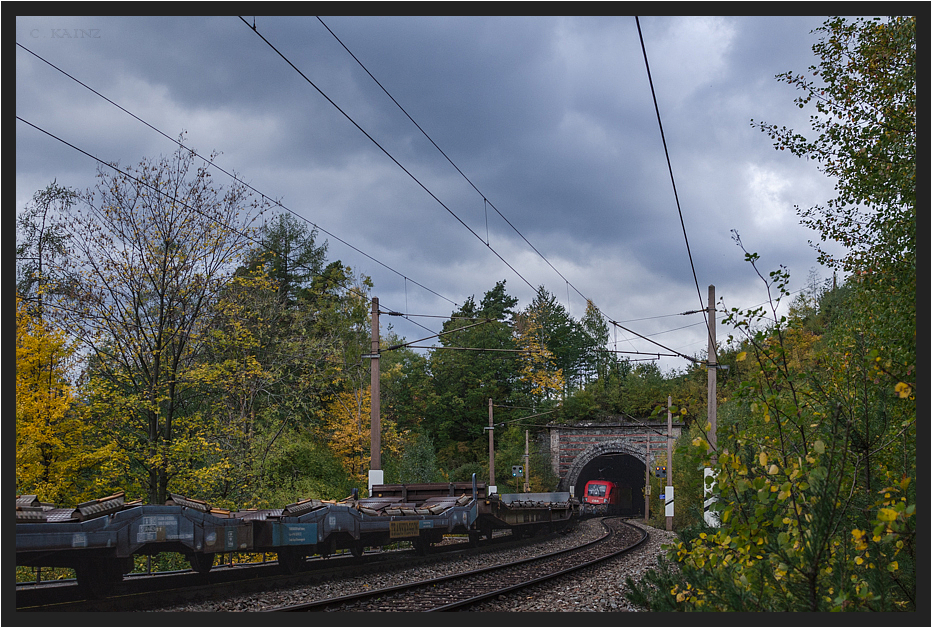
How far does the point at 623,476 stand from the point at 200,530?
67.5 metres

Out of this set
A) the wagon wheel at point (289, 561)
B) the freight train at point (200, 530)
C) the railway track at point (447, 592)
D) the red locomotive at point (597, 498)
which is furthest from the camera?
the red locomotive at point (597, 498)

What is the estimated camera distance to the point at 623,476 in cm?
7106

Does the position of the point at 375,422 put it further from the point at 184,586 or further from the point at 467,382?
the point at 467,382

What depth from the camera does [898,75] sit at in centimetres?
754

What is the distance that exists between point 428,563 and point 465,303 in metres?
40.8

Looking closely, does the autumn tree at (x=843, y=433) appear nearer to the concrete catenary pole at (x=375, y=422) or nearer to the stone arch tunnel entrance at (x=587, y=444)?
the concrete catenary pole at (x=375, y=422)

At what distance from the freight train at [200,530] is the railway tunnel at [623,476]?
5095cm

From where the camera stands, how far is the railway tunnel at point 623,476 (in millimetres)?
64625

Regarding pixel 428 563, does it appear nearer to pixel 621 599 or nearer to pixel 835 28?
pixel 621 599

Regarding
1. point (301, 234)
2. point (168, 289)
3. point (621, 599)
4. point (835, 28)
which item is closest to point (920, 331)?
point (835, 28)

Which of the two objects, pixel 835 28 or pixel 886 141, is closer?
pixel 886 141

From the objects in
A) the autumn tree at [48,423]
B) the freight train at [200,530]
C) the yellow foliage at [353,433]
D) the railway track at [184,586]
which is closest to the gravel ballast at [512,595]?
the railway track at [184,586]

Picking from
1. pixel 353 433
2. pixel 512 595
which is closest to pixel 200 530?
pixel 512 595

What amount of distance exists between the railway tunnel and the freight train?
167 feet
